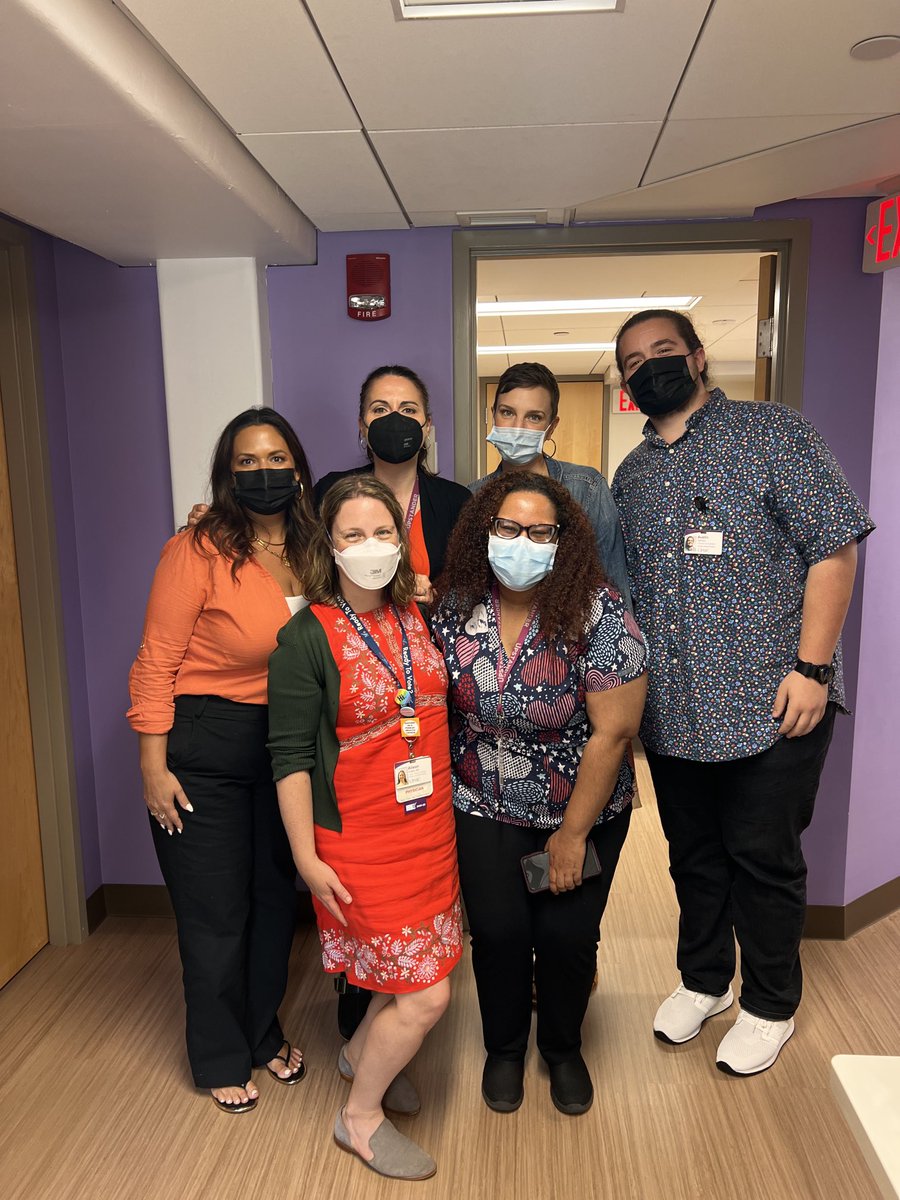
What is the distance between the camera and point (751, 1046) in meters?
2.10

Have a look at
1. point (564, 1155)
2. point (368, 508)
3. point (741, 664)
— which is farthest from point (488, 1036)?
point (368, 508)

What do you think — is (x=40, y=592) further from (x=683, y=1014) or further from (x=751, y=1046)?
(x=751, y=1046)

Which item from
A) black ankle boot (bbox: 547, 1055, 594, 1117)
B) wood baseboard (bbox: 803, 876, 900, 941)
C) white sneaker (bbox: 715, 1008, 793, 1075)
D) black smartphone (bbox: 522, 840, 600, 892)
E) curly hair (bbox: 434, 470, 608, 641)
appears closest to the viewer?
curly hair (bbox: 434, 470, 608, 641)

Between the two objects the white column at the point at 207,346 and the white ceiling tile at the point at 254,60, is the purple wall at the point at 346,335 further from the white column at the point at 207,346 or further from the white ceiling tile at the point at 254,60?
the white ceiling tile at the point at 254,60

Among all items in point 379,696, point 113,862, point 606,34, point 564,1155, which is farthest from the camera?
point 113,862

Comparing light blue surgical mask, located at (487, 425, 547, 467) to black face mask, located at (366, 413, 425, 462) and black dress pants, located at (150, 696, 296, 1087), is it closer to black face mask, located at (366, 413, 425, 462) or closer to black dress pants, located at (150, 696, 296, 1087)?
black face mask, located at (366, 413, 425, 462)

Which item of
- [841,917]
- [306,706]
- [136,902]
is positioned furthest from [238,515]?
[841,917]

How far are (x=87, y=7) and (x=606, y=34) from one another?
34.6 inches

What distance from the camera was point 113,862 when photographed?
9.44 ft

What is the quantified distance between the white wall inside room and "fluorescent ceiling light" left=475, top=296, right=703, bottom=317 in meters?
0.08

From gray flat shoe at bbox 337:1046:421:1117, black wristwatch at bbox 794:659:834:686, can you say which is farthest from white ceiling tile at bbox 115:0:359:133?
gray flat shoe at bbox 337:1046:421:1117

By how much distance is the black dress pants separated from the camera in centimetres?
194

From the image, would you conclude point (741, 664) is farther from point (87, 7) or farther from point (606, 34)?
point (87, 7)

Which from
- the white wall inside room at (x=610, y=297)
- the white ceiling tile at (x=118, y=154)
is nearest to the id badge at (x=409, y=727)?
the white wall inside room at (x=610, y=297)
